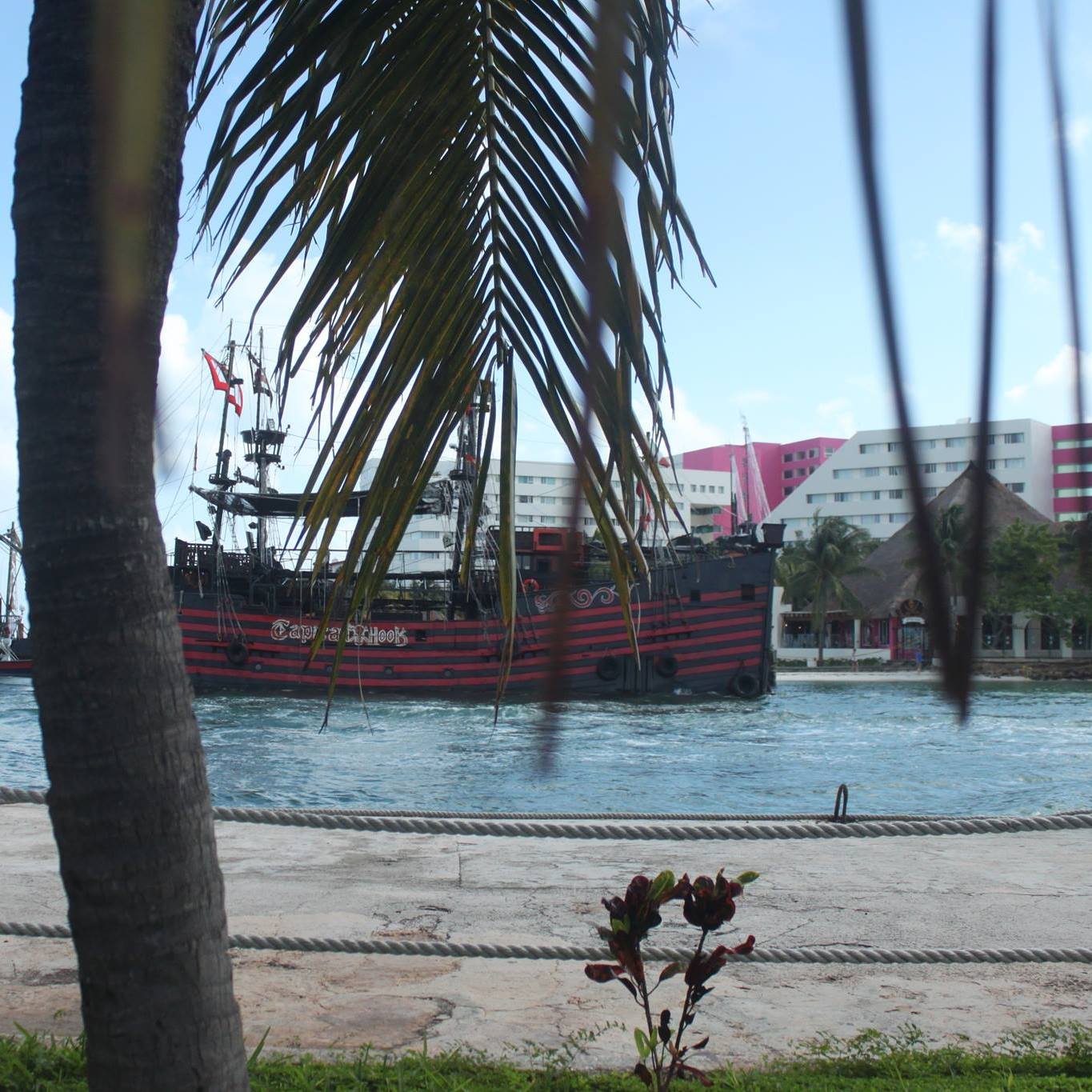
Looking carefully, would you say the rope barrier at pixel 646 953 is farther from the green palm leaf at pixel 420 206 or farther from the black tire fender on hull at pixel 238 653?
the black tire fender on hull at pixel 238 653

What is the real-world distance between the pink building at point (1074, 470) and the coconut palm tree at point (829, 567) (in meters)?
48.2

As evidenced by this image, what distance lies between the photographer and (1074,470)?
1.31 feet

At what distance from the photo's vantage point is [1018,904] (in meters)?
4.03

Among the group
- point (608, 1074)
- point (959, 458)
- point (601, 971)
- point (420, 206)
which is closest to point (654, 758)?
point (608, 1074)

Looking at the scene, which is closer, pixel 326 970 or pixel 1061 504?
pixel 1061 504

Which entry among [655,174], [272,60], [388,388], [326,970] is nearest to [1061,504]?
[655,174]

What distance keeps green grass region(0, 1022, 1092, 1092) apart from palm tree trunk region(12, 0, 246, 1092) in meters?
1.00

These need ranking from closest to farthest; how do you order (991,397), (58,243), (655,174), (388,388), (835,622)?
(991,397) → (58,243) → (655,174) → (388,388) → (835,622)

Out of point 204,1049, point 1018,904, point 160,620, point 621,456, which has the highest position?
point 621,456

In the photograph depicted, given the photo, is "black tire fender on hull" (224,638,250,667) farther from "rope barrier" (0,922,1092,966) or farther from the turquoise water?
"rope barrier" (0,922,1092,966)

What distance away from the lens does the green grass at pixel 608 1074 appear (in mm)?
2197

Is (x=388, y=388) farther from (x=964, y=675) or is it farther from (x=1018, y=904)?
(x=1018, y=904)

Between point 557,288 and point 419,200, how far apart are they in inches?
9.4

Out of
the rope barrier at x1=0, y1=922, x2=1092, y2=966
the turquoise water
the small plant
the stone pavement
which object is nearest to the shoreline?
the turquoise water
